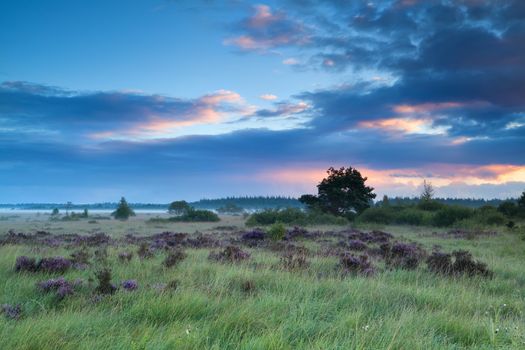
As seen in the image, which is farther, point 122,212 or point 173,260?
point 122,212

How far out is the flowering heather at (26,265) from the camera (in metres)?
9.48

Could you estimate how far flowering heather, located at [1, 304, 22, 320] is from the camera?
559 cm

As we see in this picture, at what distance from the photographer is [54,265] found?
383 inches

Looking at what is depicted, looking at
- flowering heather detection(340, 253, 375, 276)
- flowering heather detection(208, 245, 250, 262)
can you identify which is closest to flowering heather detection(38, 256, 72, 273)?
flowering heather detection(208, 245, 250, 262)

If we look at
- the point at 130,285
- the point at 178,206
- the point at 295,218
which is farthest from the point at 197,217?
the point at 130,285

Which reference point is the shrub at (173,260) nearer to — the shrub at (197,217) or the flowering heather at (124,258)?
the flowering heather at (124,258)

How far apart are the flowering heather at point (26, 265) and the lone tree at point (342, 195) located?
4506 cm

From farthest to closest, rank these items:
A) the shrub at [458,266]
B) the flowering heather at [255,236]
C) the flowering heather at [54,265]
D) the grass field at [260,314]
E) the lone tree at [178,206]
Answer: the lone tree at [178,206] < the flowering heather at [255,236] < the shrub at [458,266] < the flowering heather at [54,265] < the grass field at [260,314]

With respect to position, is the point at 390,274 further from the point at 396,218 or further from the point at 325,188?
the point at 325,188

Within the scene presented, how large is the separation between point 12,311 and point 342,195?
50.7 metres

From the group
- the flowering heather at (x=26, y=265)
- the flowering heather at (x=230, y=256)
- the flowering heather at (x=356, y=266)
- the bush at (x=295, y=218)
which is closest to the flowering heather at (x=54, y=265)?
the flowering heather at (x=26, y=265)

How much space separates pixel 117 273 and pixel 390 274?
6142 mm

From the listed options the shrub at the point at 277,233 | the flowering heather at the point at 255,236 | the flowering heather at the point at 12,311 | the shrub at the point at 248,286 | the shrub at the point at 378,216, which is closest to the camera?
the flowering heather at the point at 12,311

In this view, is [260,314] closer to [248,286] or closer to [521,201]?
[248,286]
